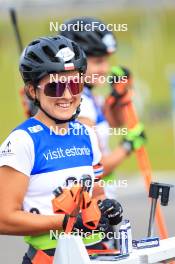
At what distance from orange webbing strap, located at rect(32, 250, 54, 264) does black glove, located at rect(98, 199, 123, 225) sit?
0.38 meters

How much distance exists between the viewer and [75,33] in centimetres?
838

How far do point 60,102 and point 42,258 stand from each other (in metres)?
0.81

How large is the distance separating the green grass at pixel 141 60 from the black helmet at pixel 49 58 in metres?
12.9

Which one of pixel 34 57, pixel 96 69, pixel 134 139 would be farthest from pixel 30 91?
pixel 134 139

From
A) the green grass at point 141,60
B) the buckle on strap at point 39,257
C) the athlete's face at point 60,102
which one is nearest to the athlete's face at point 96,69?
the athlete's face at point 60,102

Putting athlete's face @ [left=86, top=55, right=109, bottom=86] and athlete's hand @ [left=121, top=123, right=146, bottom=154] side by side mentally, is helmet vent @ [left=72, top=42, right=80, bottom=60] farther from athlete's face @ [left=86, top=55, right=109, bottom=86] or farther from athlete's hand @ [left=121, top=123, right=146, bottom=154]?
athlete's hand @ [left=121, top=123, right=146, bottom=154]

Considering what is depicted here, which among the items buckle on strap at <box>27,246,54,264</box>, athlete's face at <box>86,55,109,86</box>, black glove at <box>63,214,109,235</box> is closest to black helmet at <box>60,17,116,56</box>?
athlete's face at <box>86,55,109,86</box>

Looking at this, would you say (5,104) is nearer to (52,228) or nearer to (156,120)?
(156,120)

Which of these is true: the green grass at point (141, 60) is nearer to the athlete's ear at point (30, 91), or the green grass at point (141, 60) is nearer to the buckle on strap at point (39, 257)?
the athlete's ear at point (30, 91)

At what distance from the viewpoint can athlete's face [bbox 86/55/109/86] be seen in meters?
7.96

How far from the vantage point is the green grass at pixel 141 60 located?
66.9 feet

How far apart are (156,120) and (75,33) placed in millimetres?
13213

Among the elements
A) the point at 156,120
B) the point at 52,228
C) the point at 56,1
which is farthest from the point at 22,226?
the point at 56,1

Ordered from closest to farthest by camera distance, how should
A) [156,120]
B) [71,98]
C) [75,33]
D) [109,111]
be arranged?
[71,98] < [75,33] < [109,111] < [156,120]
